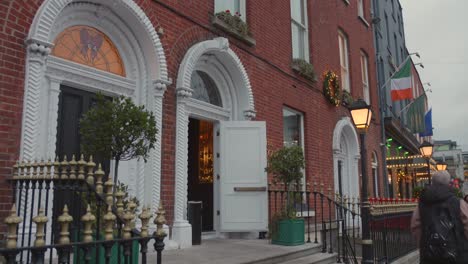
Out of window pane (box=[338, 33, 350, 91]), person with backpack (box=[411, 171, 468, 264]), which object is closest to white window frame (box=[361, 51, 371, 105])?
window pane (box=[338, 33, 350, 91])

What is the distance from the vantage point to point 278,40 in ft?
34.1

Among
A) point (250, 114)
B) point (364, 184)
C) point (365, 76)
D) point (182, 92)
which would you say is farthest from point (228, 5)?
point (365, 76)

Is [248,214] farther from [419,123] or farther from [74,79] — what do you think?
[419,123]

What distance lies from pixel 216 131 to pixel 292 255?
9.87 feet

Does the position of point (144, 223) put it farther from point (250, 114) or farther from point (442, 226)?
point (250, 114)

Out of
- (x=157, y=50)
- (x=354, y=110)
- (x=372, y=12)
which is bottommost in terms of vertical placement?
(x=354, y=110)

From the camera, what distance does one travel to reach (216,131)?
8.63 meters

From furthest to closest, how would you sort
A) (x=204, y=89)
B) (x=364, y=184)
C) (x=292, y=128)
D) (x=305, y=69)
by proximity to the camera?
(x=305, y=69), (x=292, y=128), (x=204, y=89), (x=364, y=184)

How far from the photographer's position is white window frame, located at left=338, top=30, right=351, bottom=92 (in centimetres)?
1445

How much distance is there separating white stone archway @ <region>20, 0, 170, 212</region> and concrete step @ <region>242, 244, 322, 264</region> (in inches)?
71.8

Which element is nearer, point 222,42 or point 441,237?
point 441,237

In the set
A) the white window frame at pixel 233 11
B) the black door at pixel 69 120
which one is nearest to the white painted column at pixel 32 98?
the black door at pixel 69 120

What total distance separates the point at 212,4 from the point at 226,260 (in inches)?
198

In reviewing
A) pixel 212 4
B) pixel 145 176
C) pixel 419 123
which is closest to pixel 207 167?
pixel 145 176
